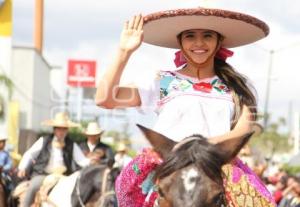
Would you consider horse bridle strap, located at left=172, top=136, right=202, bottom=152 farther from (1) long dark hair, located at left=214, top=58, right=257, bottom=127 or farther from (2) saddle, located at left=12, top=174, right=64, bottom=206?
(2) saddle, located at left=12, top=174, right=64, bottom=206

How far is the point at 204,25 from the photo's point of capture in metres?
5.54

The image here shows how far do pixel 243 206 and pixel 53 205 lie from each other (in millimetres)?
6817

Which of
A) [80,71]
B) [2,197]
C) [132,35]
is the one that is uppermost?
[132,35]

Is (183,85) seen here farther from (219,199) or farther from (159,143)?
(219,199)

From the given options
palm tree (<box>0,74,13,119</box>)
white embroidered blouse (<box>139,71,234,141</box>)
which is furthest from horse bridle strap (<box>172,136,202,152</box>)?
palm tree (<box>0,74,13,119</box>)

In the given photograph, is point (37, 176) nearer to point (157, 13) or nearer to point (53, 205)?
point (53, 205)

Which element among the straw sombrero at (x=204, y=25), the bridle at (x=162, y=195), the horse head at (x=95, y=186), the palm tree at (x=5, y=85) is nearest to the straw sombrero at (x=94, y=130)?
the horse head at (x=95, y=186)

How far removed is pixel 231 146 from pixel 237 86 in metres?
1.09

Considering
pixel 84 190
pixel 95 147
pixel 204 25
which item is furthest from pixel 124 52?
pixel 95 147

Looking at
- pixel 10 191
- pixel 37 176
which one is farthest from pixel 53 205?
pixel 10 191

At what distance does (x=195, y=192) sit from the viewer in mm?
4395

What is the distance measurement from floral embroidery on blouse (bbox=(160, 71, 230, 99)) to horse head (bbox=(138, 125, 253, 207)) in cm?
82

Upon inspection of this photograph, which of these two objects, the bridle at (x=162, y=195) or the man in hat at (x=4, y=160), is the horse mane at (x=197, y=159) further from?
the man in hat at (x=4, y=160)

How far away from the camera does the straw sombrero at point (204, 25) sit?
5457 mm
